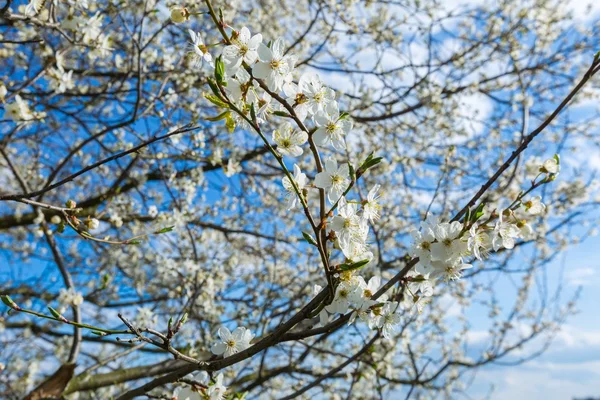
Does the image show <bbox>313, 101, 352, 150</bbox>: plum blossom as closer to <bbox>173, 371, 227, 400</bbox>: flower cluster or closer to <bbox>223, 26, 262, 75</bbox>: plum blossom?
<bbox>223, 26, 262, 75</bbox>: plum blossom

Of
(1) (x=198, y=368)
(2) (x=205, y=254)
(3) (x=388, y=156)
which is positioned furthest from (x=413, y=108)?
(1) (x=198, y=368)

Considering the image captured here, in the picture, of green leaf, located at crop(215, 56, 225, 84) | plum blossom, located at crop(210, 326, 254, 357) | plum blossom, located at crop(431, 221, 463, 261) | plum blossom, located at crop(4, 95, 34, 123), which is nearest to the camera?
green leaf, located at crop(215, 56, 225, 84)

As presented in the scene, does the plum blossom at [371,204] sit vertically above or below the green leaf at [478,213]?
Result: above

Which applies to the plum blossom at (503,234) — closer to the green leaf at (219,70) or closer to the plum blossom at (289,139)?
the plum blossom at (289,139)

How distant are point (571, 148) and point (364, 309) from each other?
22.7ft

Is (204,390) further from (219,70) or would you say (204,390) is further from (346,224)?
(219,70)

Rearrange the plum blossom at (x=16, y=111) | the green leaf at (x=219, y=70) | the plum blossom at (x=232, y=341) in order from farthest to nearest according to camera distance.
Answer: the plum blossom at (x=16, y=111) → the plum blossom at (x=232, y=341) → the green leaf at (x=219, y=70)

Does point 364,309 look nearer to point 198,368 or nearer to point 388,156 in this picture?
point 198,368

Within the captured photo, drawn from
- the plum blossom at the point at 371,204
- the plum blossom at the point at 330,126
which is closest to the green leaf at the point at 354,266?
the plum blossom at the point at 371,204

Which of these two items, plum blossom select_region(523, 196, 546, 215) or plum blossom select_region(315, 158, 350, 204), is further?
plum blossom select_region(523, 196, 546, 215)

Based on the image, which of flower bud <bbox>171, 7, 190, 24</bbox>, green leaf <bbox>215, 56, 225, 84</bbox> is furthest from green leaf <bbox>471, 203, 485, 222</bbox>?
flower bud <bbox>171, 7, 190, 24</bbox>

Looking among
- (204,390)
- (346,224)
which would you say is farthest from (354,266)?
(204,390)

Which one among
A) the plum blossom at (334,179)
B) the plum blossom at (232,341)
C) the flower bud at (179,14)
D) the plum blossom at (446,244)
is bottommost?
the plum blossom at (232,341)

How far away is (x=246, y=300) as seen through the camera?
200 inches
